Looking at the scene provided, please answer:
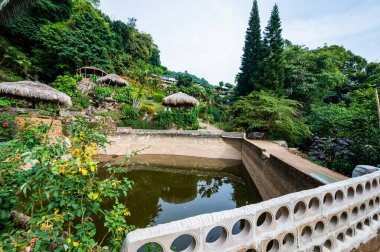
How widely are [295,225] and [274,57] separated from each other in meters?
18.6

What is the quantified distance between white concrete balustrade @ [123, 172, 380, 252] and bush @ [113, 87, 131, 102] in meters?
16.5

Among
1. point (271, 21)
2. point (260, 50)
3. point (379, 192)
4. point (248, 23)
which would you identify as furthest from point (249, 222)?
point (248, 23)

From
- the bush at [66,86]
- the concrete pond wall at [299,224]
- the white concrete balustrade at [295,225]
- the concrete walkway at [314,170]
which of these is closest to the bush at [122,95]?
the bush at [66,86]

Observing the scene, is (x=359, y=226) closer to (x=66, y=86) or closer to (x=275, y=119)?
(x=275, y=119)

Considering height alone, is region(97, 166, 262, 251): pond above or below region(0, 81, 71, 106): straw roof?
below

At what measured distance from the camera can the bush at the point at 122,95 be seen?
16.6 m

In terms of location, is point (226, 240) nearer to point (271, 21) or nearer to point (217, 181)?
point (217, 181)

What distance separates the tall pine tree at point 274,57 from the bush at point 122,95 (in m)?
13.2

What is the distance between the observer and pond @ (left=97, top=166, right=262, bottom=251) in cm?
499

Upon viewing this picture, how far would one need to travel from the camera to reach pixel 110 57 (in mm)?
25141

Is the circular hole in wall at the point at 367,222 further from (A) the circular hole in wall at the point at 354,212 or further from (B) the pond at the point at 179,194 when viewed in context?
(B) the pond at the point at 179,194

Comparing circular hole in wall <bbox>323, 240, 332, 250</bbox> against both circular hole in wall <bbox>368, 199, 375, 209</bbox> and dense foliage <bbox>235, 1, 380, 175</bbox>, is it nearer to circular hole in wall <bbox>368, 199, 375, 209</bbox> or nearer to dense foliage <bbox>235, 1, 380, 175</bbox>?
circular hole in wall <bbox>368, 199, 375, 209</bbox>

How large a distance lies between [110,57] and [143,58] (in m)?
10.1

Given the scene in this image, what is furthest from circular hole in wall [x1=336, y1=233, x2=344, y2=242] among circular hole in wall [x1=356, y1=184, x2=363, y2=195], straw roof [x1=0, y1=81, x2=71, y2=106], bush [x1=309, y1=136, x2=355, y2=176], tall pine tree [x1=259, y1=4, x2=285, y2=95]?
tall pine tree [x1=259, y1=4, x2=285, y2=95]
